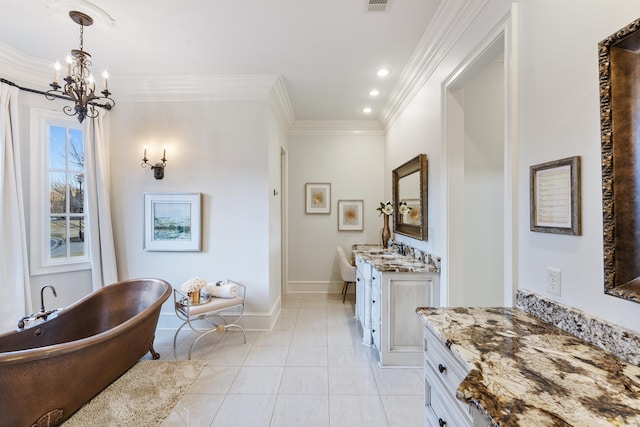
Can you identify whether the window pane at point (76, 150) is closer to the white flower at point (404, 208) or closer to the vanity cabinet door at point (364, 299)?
the vanity cabinet door at point (364, 299)

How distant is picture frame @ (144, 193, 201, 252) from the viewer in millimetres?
3340

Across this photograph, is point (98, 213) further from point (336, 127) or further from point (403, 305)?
point (336, 127)

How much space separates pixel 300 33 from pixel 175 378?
3.14m

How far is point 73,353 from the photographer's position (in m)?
1.76

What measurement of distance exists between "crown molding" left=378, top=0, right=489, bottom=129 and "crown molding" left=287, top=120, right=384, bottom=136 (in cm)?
114

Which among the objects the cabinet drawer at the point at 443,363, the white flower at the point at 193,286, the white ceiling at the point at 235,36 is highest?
the white ceiling at the point at 235,36

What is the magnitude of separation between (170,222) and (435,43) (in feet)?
10.8

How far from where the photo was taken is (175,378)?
7.93 ft

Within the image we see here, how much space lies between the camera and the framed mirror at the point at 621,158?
0.93 m

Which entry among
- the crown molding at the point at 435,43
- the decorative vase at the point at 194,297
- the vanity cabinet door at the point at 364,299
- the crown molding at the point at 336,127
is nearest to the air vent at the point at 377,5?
the crown molding at the point at 435,43

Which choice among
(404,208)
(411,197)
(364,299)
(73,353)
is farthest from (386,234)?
(73,353)

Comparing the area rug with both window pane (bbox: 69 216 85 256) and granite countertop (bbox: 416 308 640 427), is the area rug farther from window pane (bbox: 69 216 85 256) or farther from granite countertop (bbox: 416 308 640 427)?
granite countertop (bbox: 416 308 640 427)

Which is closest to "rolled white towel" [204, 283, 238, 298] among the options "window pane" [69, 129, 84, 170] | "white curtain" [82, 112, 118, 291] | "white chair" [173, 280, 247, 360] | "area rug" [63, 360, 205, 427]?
"white chair" [173, 280, 247, 360]

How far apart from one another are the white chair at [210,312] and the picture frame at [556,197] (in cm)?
274
